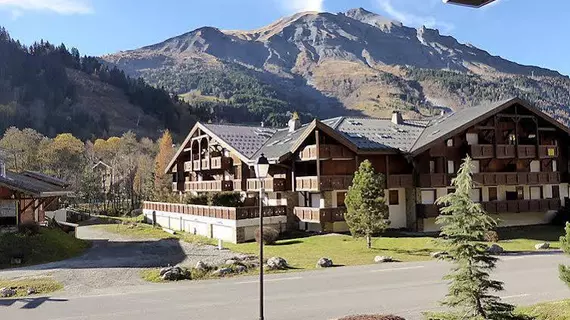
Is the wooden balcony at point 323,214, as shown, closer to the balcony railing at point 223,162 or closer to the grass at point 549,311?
the balcony railing at point 223,162

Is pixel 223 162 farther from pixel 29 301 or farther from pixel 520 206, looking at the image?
pixel 29 301

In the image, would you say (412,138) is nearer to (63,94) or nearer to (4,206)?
(4,206)

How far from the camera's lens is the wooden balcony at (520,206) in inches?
1454

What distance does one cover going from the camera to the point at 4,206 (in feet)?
101

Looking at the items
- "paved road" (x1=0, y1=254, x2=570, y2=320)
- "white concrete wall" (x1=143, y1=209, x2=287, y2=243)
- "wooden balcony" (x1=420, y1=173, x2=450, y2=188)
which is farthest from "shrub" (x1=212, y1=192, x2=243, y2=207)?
"paved road" (x1=0, y1=254, x2=570, y2=320)

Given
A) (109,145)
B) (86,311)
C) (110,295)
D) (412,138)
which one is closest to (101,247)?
(110,295)

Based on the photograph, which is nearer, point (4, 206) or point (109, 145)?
point (4, 206)

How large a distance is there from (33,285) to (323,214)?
696 inches

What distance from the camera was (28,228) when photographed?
3003 centimetres

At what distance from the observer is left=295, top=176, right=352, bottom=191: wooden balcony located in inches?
1307

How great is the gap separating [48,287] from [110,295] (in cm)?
337

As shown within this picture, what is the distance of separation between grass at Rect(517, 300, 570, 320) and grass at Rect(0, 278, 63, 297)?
52.2ft

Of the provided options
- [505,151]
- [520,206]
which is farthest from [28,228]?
[520,206]

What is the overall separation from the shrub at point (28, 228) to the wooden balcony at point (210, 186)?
53.7ft
